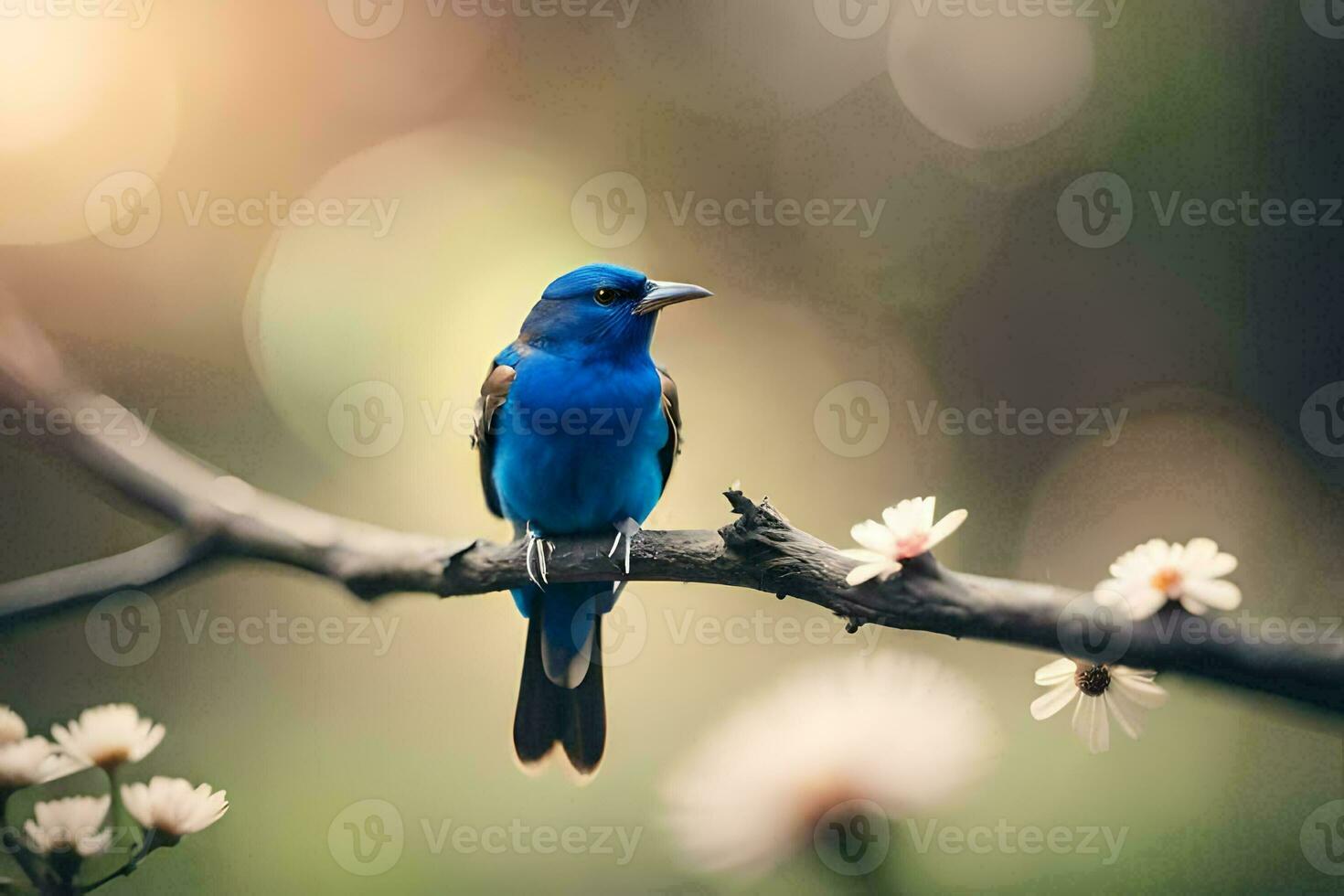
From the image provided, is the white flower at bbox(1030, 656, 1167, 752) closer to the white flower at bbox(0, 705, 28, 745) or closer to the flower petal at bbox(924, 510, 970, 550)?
the flower petal at bbox(924, 510, 970, 550)

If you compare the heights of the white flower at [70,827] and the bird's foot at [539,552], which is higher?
the bird's foot at [539,552]

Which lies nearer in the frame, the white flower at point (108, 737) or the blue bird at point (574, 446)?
the white flower at point (108, 737)

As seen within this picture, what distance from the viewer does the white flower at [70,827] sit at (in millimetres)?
1385

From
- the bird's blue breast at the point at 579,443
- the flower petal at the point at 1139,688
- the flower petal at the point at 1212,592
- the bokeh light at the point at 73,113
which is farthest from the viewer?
the bokeh light at the point at 73,113

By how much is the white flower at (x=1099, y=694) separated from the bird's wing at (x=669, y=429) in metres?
0.61

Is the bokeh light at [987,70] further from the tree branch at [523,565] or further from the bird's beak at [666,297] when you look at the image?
the tree branch at [523,565]

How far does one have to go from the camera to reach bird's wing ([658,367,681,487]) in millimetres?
1665

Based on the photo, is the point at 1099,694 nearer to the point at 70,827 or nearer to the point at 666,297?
the point at 666,297

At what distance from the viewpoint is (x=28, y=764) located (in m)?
1.37

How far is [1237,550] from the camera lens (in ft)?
5.68

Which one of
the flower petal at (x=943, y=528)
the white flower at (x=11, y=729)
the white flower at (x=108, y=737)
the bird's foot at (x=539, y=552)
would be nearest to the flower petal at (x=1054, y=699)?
the flower petal at (x=943, y=528)

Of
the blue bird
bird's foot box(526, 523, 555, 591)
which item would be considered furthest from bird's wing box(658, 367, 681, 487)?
bird's foot box(526, 523, 555, 591)

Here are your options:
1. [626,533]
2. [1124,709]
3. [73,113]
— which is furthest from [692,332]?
[73,113]

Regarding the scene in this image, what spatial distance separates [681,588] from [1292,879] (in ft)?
3.14
